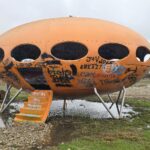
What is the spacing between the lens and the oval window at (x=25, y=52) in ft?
71.9

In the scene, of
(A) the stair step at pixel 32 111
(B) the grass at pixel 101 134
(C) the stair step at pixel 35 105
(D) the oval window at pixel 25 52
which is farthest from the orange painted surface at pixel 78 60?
(B) the grass at pixel 101 134

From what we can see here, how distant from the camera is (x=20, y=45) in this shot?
21.4m

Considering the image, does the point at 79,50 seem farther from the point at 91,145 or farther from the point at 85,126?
the point at 91,145

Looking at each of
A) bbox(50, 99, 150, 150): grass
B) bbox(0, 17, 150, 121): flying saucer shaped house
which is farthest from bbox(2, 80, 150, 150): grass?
bbox(0, 17, 150, 121): flying saucer shaped house

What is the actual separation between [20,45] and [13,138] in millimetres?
6409

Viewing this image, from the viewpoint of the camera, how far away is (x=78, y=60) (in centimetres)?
2047

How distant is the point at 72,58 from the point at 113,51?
2851 millimetres

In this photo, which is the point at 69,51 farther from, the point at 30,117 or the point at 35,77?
the point at 30,117

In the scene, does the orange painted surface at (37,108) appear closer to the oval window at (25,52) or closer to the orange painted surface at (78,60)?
the orange painted surface at (78,60)

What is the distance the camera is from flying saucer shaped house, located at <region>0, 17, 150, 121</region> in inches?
813

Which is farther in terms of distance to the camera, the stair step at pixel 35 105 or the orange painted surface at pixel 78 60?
the stair step at pixel 35 105

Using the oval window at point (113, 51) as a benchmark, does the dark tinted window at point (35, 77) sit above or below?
below

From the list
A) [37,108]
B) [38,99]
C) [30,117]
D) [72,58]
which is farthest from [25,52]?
[30,117]

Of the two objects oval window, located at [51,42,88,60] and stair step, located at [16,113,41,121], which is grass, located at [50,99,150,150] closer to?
stair step, located at [16,113,41,121]
